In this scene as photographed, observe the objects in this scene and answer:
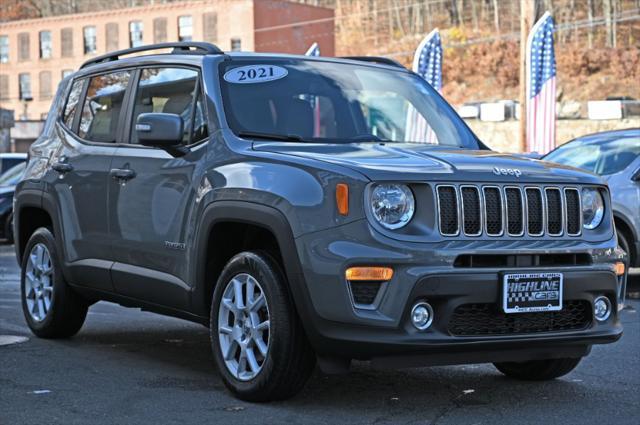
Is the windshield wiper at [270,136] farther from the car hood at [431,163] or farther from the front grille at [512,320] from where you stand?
the front grille at [512,320]

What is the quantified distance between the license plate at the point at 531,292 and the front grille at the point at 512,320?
0.24ft

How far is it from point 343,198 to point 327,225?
14 centimetres

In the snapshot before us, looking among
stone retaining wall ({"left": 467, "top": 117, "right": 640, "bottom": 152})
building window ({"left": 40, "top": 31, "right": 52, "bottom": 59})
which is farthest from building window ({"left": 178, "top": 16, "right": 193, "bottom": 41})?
stone retaining wall ({"left": 467, "top": 117, "right": 640, "bottom": 152})

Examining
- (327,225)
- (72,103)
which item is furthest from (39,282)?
(327,225)

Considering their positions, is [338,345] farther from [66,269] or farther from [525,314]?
[66,269]

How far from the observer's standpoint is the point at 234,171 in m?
6.10

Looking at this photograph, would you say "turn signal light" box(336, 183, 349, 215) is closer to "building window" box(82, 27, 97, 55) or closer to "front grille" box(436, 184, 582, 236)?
"front grille" box(436, 184, 582, 236)

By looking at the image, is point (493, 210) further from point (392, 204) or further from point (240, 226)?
point (240, 226)

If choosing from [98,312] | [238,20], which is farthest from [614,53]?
[98,312]

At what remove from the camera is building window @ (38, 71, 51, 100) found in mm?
81562

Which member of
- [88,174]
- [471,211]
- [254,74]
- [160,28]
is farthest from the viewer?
[160,28]

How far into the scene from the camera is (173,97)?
708 centimetres

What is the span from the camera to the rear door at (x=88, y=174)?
7.43 meters

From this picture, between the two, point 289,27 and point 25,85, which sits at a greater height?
point 289,27
